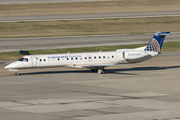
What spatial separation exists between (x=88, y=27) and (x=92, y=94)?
59.3 m

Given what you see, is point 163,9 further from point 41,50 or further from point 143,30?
point 41,50

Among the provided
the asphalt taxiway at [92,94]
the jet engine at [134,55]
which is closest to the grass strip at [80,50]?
the asphalt taxiway at [92,94]

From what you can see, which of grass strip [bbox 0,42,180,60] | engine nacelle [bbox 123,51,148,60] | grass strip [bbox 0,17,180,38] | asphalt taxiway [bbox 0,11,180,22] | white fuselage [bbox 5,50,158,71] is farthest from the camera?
asphalt taxiway [bbox 0,11,180,22]

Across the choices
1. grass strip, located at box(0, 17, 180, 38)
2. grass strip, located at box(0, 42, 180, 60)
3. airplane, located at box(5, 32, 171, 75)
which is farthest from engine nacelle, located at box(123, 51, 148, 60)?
grass strip, located at box(0, 17, 180, 38)

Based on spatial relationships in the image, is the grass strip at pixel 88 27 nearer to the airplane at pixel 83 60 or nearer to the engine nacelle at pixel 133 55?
the airplane at pixel 83 60

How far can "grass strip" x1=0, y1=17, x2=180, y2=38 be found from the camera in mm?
84412

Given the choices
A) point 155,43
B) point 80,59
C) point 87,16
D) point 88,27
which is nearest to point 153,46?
point 155,43

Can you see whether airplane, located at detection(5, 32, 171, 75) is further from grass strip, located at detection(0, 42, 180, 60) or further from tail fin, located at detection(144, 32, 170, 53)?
grass strip, located at detection(0, 42, 180, 60)

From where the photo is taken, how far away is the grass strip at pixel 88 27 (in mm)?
84412

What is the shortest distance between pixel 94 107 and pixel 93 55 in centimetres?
1921

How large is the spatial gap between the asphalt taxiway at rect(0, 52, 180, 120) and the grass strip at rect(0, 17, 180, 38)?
34.5 meters

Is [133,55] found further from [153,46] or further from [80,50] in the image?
[80,50]

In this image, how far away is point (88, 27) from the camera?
298 feet

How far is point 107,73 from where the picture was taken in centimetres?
4647
